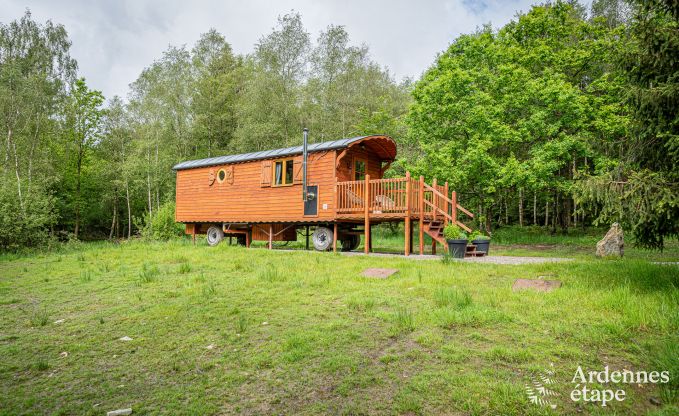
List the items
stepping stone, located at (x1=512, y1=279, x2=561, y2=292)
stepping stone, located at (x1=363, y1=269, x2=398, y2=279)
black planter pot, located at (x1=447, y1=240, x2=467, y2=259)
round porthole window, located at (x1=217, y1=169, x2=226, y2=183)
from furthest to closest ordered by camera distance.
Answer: round porthole window, located at (x1=217, y1=169, x2=226, y2=183) → black planter pot, located at (x1=447, y1=240, x2=467, y2=259) → stepping stone, located at (x1=363, y1=269, x2=398, y2=279) → stepping stone, located at (x1=512, y1=279, x2=561, y2=292)

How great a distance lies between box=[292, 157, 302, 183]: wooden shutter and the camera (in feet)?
46.7

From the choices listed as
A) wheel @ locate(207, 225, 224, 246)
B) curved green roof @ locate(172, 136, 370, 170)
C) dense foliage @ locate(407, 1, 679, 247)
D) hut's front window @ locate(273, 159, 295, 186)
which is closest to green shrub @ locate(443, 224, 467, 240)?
curved green roof @ locate(172, 136, 370, 170)

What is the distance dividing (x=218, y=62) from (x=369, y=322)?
105 feet

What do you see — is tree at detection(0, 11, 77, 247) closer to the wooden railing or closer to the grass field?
the grass field

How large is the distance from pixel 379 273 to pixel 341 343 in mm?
3766

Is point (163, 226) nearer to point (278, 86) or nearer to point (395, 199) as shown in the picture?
point (278, 86)

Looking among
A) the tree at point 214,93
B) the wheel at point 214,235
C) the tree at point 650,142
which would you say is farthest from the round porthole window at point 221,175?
the tree at point 214,93

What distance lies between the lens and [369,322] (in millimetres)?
5008

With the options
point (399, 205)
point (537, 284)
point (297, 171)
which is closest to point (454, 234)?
point (399, 205)

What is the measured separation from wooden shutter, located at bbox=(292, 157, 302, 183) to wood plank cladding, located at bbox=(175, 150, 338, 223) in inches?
1.4

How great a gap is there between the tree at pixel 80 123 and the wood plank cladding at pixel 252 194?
1658 centimetres

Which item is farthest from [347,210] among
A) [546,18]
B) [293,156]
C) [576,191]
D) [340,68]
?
[340,68]

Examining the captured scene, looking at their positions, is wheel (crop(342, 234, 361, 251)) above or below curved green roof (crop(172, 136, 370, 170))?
below

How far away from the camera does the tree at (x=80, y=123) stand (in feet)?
94.5
